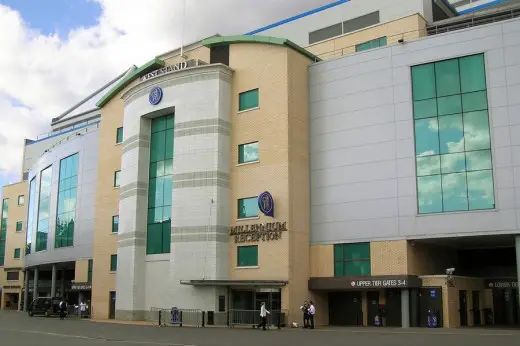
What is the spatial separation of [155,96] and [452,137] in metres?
21.6

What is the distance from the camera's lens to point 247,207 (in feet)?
136

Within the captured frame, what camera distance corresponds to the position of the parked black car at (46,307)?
2188 inches

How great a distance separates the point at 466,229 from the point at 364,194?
6.64 metres

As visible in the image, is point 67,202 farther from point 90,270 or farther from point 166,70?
point 166,70

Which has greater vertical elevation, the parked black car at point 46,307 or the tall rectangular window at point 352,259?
the tall rectangular window at point 352,259

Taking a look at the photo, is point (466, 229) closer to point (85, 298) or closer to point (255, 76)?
point (255, 76)

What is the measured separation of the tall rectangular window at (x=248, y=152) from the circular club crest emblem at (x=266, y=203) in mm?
3425

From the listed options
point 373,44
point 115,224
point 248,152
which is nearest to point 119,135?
point 115,224

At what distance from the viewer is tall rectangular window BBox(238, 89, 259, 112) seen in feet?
140

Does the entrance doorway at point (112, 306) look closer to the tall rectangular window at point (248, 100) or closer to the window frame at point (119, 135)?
the window frame at point (119, 135)

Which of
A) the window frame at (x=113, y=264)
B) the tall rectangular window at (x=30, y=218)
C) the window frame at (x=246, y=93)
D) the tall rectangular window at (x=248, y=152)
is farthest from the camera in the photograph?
the tall rectangular window at (x=30, y=218)

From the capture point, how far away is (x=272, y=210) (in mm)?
39438

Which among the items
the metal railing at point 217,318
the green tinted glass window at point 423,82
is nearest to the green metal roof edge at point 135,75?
the metal railing at point 217,318

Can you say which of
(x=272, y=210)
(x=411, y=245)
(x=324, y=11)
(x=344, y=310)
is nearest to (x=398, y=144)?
(x=411, y=245)
